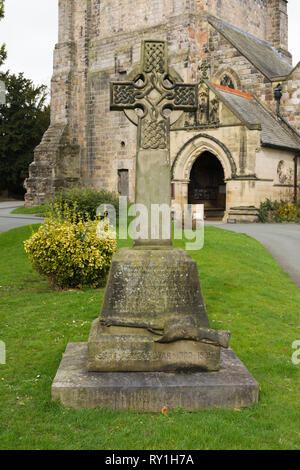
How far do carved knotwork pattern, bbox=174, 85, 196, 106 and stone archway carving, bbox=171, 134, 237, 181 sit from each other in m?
16.6

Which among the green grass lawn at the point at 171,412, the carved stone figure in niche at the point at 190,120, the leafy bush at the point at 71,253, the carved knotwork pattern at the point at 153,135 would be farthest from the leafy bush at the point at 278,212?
the carved knotwork pattern at the point at 153,135

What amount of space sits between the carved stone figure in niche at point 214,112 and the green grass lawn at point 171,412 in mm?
12499

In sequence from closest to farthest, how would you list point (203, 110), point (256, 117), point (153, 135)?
point (153, 135) < point (203, 110) < point (256, 117)

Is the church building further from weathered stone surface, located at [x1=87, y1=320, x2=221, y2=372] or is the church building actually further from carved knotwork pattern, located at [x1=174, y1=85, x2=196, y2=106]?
weathered stone surface, located at [x1=87, y1=320, x2=221, y2=372]

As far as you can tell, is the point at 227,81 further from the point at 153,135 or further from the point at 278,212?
the point at 153,135

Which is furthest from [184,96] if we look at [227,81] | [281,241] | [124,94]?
[227,81]

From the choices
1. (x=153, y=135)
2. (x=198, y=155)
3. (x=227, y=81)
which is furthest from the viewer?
(x=227, y=81)

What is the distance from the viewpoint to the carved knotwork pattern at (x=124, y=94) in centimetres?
537

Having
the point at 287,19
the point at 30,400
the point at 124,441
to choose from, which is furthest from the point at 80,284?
the point at 287,19

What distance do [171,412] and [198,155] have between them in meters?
19.9

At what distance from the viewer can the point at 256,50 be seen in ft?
95.8

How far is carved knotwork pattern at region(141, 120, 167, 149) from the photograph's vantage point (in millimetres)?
5270

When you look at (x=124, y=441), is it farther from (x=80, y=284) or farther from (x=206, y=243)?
(x=206, y=243)

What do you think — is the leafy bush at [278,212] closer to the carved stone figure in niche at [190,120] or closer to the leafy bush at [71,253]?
the carved stone figure in niche at [190,120]
